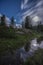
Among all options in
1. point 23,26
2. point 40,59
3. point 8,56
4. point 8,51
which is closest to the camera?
point 40,59

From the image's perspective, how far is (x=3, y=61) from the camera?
6.34 m

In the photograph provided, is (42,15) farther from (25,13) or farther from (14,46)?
(14,46)

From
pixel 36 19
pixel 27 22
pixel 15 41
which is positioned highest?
pixel 36 19

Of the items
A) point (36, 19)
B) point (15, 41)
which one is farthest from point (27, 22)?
point (15, 41)

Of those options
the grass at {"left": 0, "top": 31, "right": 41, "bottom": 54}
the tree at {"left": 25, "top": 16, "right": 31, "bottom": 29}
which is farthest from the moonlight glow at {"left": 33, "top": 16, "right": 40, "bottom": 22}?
the grass at {"left": 0, "top": 31, "right": 41, "bottom": 54}

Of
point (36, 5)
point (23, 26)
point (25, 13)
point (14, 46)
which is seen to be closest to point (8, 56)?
point (14, 46)

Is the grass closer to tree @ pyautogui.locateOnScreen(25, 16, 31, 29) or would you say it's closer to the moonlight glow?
tree @ pyautogui.locateOnScreen(25, 16, 31, 29)

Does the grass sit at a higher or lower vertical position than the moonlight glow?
lower

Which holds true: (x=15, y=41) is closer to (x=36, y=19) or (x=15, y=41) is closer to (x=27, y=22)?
(x=27, y=22)

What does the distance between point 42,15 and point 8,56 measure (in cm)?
328

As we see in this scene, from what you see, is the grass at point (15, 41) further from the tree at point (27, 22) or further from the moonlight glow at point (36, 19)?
the moonlight glow at point (36, 19)

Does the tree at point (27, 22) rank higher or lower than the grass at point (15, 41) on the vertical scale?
higher

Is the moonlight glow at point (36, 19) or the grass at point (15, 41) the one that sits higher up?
the moonlight glow at point (36, 19)

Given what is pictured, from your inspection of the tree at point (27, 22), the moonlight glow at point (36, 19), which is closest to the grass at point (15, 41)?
the tree at point (27, 22)
